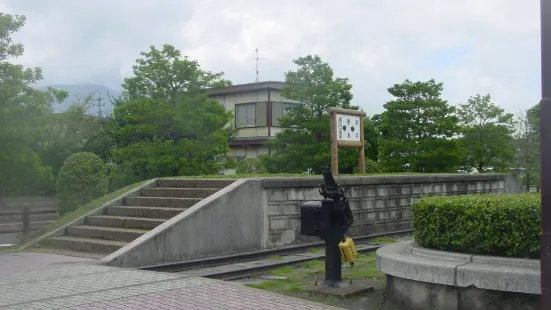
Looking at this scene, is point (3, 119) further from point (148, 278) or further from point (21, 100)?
point (148, 278)

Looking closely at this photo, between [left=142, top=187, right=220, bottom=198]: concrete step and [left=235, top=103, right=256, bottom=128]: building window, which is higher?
[left=235, top=103, right=256, bottom=128]: building window

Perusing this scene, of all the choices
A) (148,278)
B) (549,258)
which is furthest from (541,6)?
(148,278)

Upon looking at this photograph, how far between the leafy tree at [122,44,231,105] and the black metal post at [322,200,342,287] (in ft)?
43.3

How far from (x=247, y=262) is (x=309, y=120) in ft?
43.2

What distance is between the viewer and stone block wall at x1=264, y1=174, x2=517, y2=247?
1252 centimetres

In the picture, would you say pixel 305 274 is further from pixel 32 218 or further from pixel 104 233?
pixel 32 218

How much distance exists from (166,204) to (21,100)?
24.6 feet

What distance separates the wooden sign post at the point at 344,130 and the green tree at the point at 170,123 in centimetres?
521

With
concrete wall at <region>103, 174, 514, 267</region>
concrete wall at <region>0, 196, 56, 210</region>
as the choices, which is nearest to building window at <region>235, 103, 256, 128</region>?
concrete wall at <region>0, 196, 56, 210</region>

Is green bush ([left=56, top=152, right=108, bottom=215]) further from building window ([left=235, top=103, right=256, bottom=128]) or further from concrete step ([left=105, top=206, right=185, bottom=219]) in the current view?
building window ([left=235, top=103, right=256, bottom=128])

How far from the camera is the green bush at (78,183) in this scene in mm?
15406

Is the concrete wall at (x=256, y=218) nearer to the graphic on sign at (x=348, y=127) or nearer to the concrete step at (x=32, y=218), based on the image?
the graphic on sign at (x=348, y=127)

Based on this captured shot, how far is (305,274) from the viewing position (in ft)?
32.4

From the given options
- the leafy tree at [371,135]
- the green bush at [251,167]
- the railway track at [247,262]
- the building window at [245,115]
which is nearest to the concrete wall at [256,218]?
the railway track at [247,262]
